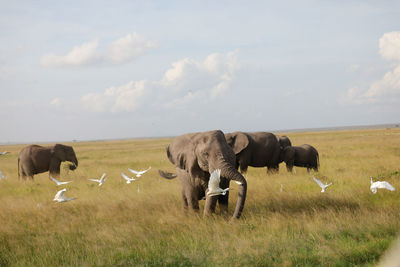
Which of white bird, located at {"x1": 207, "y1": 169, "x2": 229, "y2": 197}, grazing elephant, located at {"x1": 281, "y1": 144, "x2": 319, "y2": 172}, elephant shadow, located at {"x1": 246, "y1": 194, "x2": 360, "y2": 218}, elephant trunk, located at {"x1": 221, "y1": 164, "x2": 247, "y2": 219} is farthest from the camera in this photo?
grazing elephant, located at {"x1": 281, "y1": 144, "x2": 319, "y2": 172}

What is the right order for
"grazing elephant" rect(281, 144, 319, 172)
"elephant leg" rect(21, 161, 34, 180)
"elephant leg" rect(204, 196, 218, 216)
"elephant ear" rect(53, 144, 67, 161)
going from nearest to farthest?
"elephant leg" rect(204, 196, 218, 216), "elephant leg" rect(21, 161, 34, 180), "elephant ear" rect(53, 144, 67, 161), "grazing elephant" rect(281, 144, 319, 172)

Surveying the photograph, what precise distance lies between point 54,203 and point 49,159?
645 cm

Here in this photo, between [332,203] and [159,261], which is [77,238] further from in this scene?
[332,203]

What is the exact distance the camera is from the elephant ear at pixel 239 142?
1410 cm

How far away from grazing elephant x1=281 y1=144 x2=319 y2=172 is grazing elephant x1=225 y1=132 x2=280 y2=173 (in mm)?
567

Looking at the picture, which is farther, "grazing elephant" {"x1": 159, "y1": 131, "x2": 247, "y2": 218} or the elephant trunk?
"grazing elephant" {"x1": 159, "y1": 131, "x2": 247, "y2": 218}

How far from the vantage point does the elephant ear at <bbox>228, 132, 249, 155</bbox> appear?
14.1 metres

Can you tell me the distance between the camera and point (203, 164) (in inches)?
274

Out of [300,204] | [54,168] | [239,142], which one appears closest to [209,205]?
[300,204]

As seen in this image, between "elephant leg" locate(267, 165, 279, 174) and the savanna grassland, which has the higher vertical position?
the savanna grassland

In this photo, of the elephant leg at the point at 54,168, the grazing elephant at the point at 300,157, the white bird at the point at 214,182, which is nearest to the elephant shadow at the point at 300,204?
→ the white bird at the point at 214,182

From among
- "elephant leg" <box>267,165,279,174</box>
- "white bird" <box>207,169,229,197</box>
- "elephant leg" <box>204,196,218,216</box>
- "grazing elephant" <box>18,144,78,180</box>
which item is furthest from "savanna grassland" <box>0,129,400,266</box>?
"grazing elephant" <box>18,144,78,180</box>

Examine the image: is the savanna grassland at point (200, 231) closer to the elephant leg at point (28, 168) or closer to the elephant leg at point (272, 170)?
the elephant leg at point (272, 170)

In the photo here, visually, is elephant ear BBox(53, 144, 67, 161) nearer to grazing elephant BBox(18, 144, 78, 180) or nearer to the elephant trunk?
grazing elephant BBox(18, 144, 78, 180)
